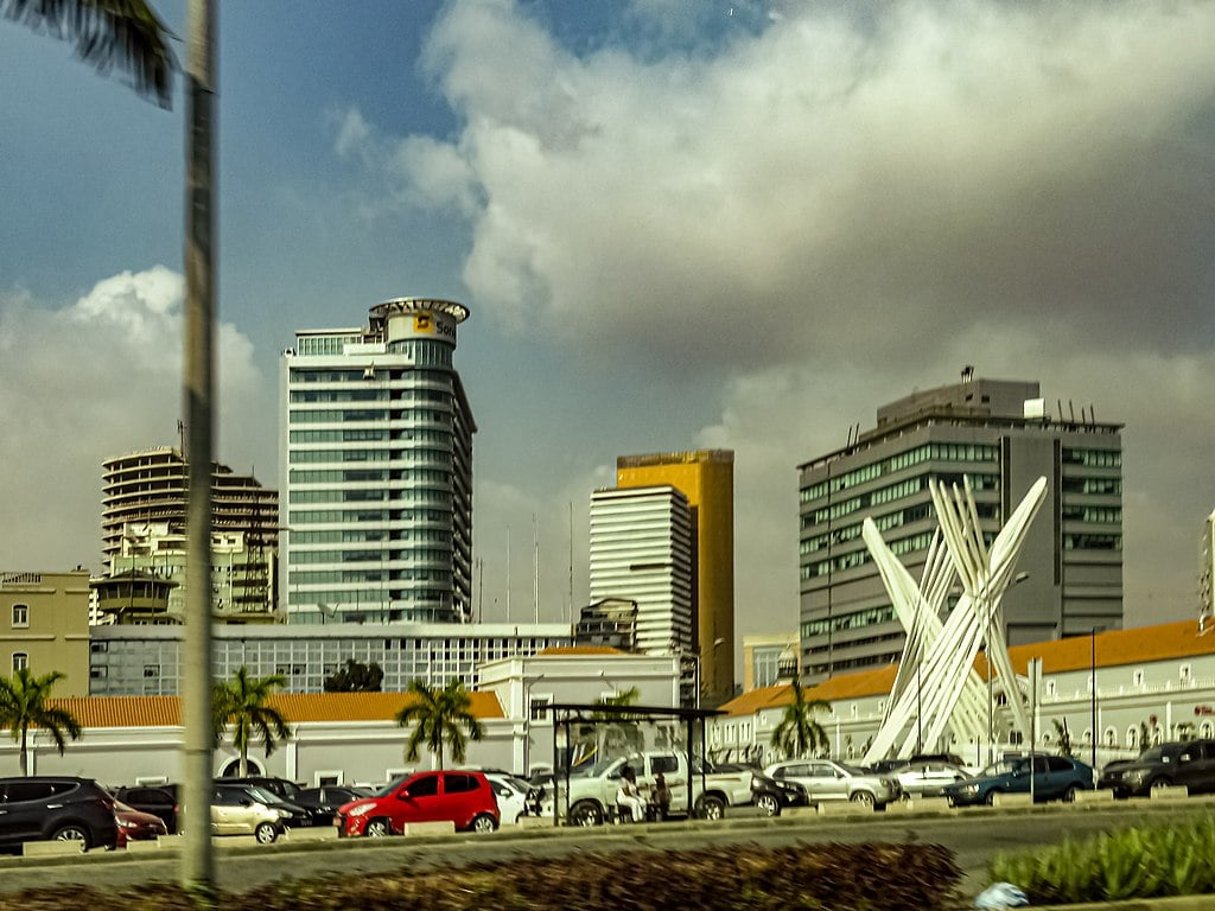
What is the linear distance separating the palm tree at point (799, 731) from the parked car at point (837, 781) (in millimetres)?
50068

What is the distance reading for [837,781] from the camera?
49.8 metres

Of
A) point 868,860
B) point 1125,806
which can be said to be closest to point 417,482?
point 1125,806

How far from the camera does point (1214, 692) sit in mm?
92188

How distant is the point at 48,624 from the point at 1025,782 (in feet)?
299

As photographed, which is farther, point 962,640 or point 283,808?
point 962,640

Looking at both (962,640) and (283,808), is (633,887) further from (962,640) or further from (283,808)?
(962,640)

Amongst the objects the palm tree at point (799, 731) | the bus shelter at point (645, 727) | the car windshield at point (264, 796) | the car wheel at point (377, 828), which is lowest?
the palm tree at point (799, 731)

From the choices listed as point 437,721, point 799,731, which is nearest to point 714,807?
point 437,721

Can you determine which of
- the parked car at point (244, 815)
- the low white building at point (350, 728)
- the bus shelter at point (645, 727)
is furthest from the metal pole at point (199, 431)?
the low white building at point (350, 728)

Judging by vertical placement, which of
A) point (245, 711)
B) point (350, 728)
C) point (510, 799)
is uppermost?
point (510, 799)

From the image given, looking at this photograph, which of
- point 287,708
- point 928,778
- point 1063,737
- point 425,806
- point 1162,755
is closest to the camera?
point 425,806

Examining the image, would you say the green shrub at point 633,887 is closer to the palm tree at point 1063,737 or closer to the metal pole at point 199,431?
the metal pole at point 199,431

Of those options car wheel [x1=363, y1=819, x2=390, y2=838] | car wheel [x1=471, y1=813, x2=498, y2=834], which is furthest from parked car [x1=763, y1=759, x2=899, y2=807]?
car wheel [x1=363, y1=819, x2=390, y2=838]

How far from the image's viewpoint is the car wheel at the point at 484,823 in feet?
128
